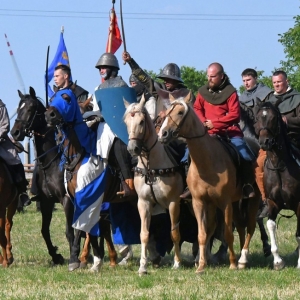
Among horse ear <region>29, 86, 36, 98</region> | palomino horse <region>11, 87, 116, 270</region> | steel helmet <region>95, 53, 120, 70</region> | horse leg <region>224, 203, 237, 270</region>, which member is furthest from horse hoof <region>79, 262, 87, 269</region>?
steel helmet <region>95, 53, 120, 70</region>

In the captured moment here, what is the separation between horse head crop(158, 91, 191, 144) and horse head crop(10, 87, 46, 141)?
233 cm

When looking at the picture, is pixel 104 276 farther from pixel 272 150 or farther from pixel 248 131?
pixel 248 131

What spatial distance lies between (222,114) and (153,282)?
10.3 ft

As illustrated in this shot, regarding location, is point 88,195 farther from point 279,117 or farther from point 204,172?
point 279,117

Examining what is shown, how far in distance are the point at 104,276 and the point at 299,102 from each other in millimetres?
3925

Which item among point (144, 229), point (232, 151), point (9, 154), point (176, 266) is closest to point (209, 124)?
point (232, 151)

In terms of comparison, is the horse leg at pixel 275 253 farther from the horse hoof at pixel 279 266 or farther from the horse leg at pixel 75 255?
the horse leg at pixel 75 255

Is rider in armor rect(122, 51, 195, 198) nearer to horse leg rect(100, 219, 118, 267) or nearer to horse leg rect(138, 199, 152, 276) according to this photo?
horse leg rect(138, 199, 152, 276)

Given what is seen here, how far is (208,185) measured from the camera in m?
12.7

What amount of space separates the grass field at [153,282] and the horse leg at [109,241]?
0.25 meters

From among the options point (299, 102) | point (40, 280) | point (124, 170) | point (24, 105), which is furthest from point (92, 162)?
point (299, 102)

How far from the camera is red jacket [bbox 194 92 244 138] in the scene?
13.2m

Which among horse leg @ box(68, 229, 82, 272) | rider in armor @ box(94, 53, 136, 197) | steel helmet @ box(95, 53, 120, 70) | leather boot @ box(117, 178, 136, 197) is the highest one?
steel helmet @ box(95, 53, 120, 70)

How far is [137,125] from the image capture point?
12.2 metres
